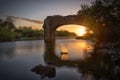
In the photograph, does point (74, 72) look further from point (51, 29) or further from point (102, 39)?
point (51, 29)

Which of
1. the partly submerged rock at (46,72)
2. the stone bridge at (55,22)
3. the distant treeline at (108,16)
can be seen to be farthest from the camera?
the stone bridge at (55,22)

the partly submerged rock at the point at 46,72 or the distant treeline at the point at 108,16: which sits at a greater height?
the distant treeline at the point at 108,16

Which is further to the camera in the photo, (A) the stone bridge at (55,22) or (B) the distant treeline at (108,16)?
(A) the stone bridge at (55,22)

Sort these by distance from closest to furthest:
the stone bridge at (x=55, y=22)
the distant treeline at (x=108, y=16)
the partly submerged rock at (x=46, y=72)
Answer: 1. the partly submerged rock at (x=46, y=72)
2. the distant treeline at (x=108, y=16)
3. the stone bridge at (x=55, y=22)

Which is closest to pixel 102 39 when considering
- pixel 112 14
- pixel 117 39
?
pixel 117 39

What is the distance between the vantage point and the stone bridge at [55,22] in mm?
69694

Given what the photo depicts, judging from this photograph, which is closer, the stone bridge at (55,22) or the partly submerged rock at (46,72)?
the partly submerged rock at (46,72)

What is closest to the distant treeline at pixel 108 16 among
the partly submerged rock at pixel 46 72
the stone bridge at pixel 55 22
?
the partly submerged rock at pixel 46 72

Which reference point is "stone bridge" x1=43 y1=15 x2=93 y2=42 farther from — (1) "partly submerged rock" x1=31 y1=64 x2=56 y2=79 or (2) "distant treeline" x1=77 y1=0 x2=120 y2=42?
(1) "partly submerged rock" x1=31 y1=64 x2=56 y2=79

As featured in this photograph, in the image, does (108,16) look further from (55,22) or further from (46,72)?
(55,22)

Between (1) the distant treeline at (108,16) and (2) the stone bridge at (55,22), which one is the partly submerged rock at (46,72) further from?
(2) the stone bridge at (55,22)

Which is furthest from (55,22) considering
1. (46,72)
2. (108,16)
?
(46,72)

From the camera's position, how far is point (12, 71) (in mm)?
24312

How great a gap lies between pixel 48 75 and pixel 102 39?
29.9 m
